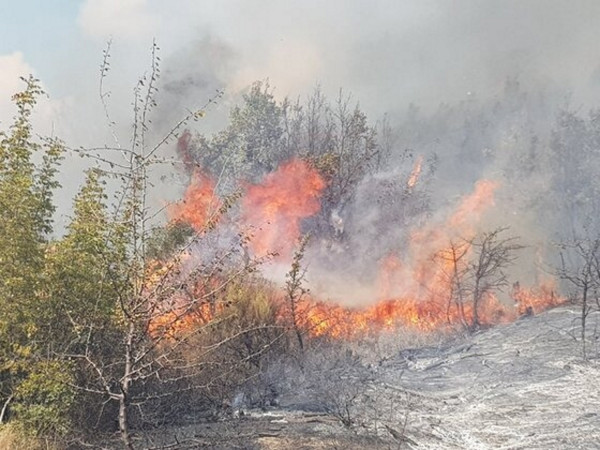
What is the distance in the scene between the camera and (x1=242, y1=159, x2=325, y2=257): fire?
1661 inches

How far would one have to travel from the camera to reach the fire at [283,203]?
42.2 meters

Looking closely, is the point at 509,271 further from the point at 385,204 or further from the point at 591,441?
the point at 591,441

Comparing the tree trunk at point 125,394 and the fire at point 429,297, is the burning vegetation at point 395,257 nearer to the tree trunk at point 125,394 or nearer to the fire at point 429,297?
the fire at point 429,297

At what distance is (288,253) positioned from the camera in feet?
135

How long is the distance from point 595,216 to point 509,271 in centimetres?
945

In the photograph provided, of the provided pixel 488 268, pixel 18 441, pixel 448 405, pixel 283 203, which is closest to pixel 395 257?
pixel 488 268

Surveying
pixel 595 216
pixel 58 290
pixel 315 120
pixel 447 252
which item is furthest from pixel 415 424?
pixel 315 120

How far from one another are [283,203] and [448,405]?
30.0 metres

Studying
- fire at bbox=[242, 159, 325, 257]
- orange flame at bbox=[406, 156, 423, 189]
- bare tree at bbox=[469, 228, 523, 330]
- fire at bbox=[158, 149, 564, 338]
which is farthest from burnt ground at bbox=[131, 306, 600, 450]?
orange flame at bbox=[406, 156, 423, 189]

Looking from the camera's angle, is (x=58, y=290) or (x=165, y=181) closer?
(x=58, y=290)

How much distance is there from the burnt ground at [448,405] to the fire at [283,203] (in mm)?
20398

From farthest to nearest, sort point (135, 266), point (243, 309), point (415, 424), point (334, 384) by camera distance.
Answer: point (243, 309) → point (334, 384) → point (415, 424) → point (135, 266)

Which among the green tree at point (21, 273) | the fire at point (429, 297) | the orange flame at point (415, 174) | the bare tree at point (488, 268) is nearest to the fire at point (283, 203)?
the fire at point (429, 297)

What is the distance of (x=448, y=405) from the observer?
16.0 metres
